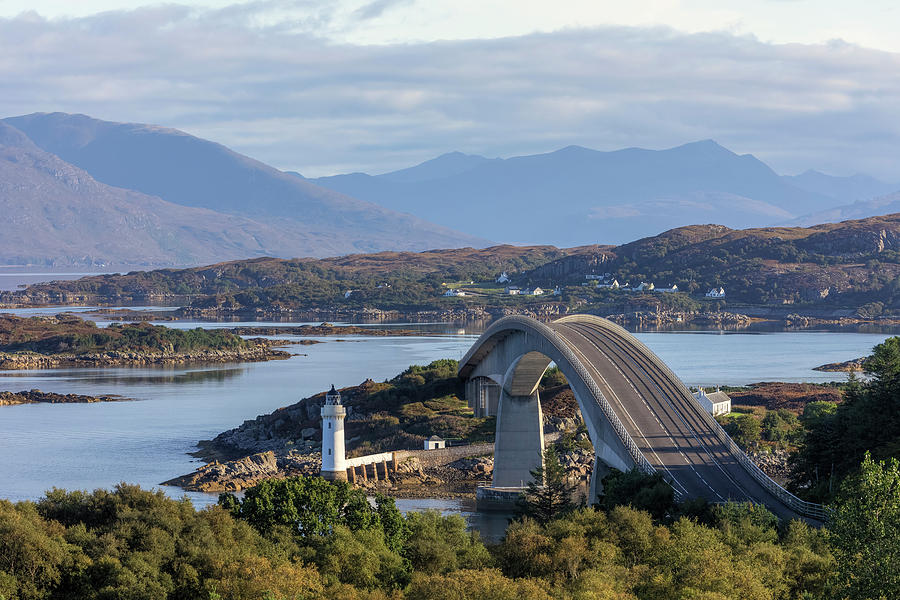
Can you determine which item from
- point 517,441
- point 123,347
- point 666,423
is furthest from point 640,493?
point 123,347

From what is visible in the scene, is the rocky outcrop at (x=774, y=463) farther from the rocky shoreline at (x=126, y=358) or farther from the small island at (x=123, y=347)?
the small island at (x=123, y=347)

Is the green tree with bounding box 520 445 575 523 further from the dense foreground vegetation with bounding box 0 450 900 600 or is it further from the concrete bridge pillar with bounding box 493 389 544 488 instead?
the concrete bridge pillar with bounding box 493 389 544 488

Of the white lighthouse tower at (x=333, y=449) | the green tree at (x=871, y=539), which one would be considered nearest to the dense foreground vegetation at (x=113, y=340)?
the white lighthouse tower at (x=333, y=449)

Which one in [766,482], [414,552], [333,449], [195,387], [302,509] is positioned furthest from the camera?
[195,387]

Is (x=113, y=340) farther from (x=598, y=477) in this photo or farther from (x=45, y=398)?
(x=598, y=477)

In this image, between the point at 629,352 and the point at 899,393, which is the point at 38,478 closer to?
the point at 629,352

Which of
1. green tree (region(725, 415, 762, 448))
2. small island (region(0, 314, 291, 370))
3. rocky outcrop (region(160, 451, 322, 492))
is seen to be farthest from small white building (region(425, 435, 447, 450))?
small island (region(0, 314, 291, 370))
